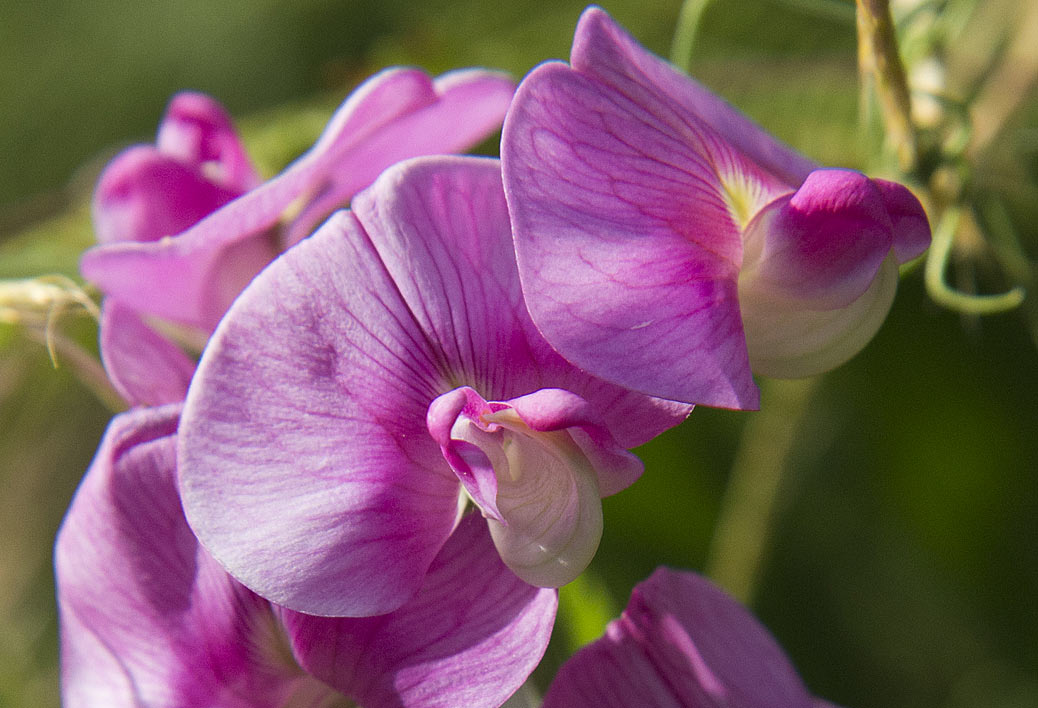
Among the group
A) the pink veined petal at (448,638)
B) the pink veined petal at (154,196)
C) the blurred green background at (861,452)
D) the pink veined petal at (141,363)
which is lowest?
the blurred green background at (861,452)

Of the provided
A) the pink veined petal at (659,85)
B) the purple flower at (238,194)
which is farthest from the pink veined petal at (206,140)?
the pink veined petal at (659,85)

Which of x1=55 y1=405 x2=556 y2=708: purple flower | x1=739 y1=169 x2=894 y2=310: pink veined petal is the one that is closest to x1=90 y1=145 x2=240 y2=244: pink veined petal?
x1=55 y1=405 x2=556 y2=708: purple flower

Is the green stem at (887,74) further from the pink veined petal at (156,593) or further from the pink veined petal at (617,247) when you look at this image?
the pink veined petal at (156,593)

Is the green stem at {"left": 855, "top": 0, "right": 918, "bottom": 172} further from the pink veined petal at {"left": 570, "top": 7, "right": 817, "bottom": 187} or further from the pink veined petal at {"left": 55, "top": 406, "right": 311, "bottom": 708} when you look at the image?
the pink veined petal at {"left": 55, "top": 406, "right": 311, "bottom": 708}

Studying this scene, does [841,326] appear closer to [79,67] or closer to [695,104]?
[695,104]

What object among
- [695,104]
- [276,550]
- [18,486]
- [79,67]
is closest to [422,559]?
[276,550]

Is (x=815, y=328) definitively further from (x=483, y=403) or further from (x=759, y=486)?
(x=759, y=486)
